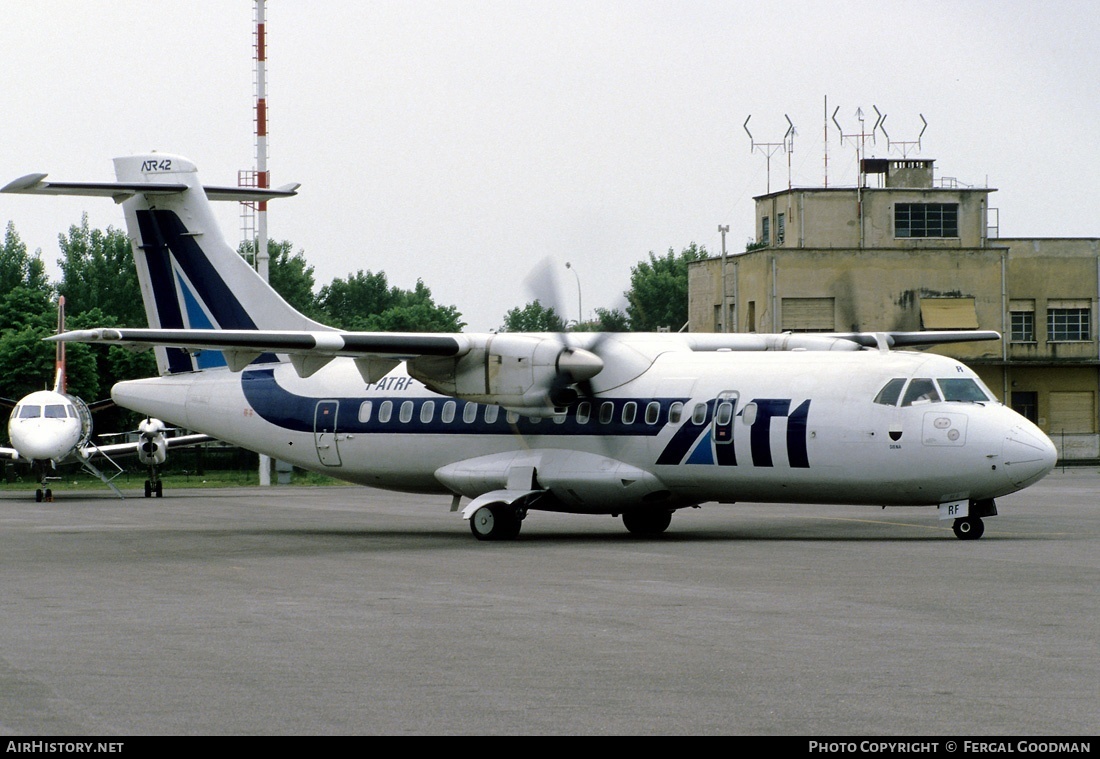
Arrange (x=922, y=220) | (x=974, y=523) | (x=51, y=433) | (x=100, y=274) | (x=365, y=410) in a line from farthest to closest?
(x=100, y=274) → (x=922, y=220) → (x=51, y=433) → (x=365, y=410) → (x=974, y=523)

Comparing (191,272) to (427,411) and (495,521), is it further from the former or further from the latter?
(495,521)

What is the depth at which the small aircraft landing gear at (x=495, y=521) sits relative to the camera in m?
22.0

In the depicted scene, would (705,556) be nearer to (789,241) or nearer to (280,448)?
(280,448)

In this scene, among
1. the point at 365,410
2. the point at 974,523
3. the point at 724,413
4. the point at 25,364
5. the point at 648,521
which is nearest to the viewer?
the point at 974,523

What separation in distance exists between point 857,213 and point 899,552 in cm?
4920

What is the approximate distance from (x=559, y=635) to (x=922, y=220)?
191 ft

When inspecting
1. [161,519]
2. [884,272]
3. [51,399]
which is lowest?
[161,519]

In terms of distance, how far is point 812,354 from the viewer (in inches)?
865

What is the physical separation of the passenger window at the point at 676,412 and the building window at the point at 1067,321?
4751 cm

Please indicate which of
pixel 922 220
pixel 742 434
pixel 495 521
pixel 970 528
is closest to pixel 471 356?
pixel 495 521

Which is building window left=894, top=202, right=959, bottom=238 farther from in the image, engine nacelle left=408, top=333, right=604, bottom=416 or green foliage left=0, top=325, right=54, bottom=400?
engine nacelle left=408, top=333, right=604, bottom=416

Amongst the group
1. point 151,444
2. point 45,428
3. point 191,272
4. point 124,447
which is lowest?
point 124,447

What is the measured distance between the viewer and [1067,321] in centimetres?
6475
